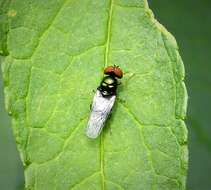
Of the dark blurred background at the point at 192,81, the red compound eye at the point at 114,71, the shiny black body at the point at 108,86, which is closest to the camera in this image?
the red compound eye at the point at 114,71

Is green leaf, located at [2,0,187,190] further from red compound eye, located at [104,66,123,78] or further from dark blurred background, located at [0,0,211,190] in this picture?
dark blurred background, located at [0,0,211,190]

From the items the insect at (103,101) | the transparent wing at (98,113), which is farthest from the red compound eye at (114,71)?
the transparent wing at (98,113)

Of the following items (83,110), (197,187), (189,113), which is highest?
(83,110)

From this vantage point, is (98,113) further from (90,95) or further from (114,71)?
(114,71)

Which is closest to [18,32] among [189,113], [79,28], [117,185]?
[79,28]

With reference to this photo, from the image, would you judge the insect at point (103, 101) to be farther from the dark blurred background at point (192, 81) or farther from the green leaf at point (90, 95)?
the dark blurred background at point (192, 81)

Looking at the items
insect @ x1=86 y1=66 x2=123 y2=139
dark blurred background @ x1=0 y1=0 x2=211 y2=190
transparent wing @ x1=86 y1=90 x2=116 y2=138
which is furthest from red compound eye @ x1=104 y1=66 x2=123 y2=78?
dark blurred background @ x1=0 y1=0 x2=211 y2=190

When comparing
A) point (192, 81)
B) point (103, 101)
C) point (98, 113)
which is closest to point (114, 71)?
point (98, 113)

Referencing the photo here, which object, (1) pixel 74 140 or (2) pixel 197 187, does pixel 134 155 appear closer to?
(1) pixel 74 140
